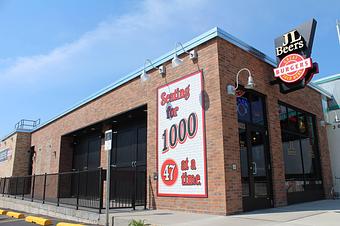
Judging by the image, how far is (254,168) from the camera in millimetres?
10430

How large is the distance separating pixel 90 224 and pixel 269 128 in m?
6.95

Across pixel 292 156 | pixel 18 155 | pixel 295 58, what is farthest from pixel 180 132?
pixel 18 155

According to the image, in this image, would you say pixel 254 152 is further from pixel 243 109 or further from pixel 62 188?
pixel 62 188

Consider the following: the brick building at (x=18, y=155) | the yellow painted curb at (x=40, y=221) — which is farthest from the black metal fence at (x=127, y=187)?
the brick building at (x=18, y=155)

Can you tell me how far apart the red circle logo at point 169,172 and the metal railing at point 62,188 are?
2177 millimetres

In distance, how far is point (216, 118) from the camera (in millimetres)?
9578

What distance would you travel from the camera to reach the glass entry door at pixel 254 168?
995cm

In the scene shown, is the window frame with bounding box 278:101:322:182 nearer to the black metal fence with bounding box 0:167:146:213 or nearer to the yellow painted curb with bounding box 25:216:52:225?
the black metal fence with bounding box 0:167:146:213

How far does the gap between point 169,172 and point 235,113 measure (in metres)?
3.03

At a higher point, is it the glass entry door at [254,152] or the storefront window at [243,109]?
the storefront window at [243,109]

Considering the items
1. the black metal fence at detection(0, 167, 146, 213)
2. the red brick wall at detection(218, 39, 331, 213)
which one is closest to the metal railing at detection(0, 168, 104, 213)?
the black metal fence at detection(0, 167, 146, 213)

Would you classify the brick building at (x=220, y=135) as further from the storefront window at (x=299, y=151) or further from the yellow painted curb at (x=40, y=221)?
the yellow painted curb at (x=40, y=221)

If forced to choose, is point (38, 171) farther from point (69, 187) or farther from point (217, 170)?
point (217, 170)

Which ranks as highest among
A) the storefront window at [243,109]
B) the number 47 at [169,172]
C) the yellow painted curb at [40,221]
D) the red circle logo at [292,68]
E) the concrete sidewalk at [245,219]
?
the red circle logo at [292,68]
